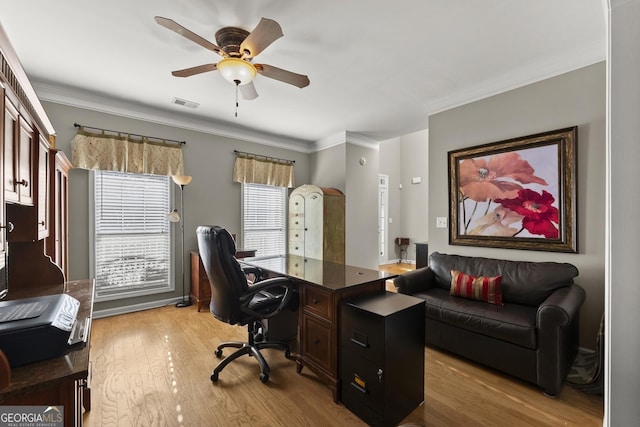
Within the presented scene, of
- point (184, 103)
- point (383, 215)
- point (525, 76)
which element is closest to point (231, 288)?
point (184, 103)

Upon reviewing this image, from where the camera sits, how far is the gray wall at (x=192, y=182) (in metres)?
3.36

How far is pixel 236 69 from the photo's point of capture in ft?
7.20

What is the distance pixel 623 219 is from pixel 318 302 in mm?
1668

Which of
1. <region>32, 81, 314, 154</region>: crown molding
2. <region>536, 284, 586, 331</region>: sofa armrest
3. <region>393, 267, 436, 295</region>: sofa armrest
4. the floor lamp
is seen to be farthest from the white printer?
<region>32, 81, 314, 154</region>: crown molding

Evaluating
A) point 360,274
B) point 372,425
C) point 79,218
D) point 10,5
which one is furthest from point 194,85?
point 372,425

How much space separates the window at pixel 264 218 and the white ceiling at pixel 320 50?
1.50 meters

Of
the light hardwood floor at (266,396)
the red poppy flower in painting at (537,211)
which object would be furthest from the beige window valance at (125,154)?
the red poppy flower in painting at (537,211)

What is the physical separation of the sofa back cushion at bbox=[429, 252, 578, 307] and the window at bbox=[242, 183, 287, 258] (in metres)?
3.03

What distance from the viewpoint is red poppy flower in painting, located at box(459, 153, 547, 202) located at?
287cm

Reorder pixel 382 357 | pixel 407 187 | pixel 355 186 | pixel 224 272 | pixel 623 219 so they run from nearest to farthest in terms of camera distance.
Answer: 1. pixel 623 219
2. pixel 382 357
3. pixel 224 272
4. pixel 355 186
5. pixel 407 187

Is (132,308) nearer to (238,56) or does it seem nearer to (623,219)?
(238,56)

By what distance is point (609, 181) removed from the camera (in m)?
0.75

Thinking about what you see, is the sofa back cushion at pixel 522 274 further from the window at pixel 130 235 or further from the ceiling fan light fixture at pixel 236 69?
the window at pixel 130 235

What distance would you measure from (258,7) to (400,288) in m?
2.68
